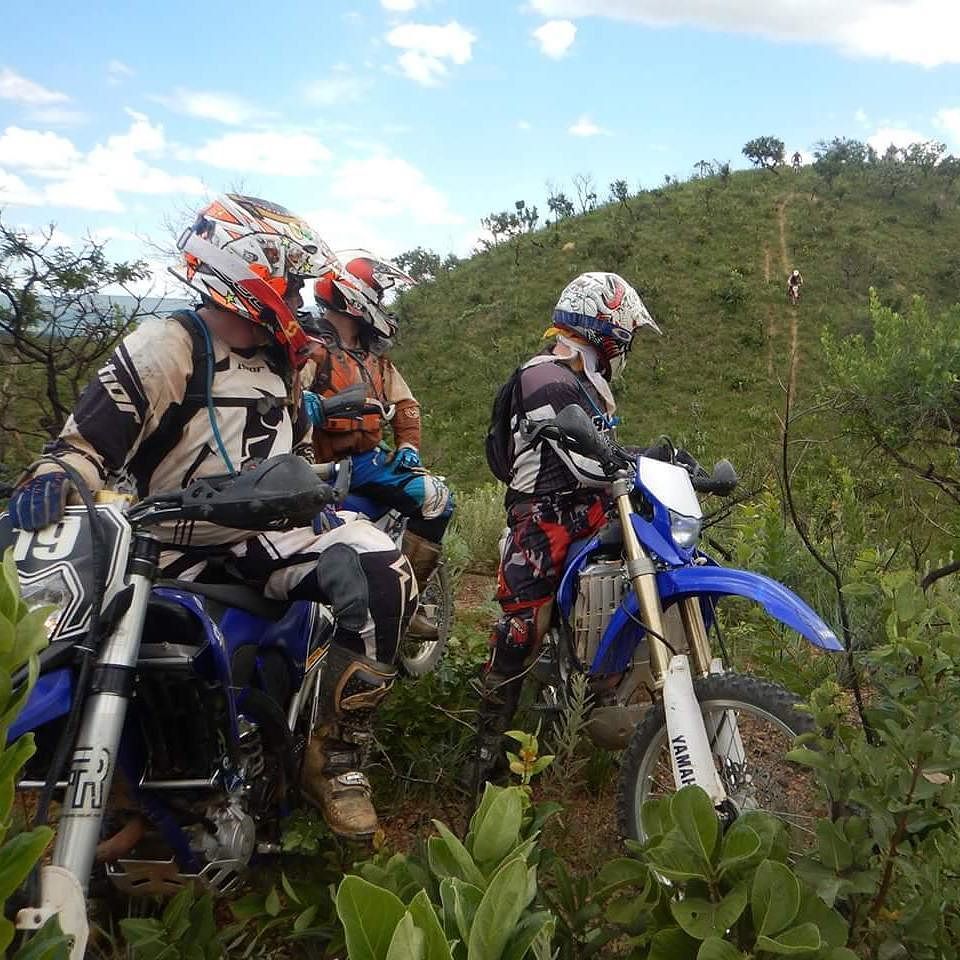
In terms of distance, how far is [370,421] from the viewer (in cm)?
412

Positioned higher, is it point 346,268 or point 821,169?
point 821,169

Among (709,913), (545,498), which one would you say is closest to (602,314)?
(545,498)

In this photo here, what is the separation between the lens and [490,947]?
0.97 metres

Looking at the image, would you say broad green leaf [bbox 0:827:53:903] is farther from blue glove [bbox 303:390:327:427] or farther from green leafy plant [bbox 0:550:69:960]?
blue glove [bbox 303:390:327:427]

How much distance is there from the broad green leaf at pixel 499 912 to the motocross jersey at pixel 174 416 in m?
1.56

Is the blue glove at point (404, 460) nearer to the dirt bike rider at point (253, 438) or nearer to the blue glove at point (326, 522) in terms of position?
the blue glove at point (326, 522)

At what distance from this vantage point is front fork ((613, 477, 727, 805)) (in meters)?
2.18

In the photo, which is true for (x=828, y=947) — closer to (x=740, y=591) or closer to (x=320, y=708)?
(x=740, y=591)

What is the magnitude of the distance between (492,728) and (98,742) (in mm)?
1916

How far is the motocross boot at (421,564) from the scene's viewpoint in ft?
13.9

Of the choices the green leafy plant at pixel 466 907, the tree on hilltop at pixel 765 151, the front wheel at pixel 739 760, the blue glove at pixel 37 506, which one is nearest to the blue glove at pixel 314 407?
the blue glove at pixel 37 506

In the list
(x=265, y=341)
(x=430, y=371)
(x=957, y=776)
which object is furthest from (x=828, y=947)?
(x=430, y=371)

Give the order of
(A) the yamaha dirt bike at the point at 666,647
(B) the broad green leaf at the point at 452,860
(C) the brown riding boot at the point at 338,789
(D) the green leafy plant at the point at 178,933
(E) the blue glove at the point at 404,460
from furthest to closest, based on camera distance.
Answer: (E) the blue glove at the point at 404,460, (C) the brown riding boot at the point at 338,789, (A) the yamaha dirt bike at the point at 666,647, (D) the green leafy plant at the point at 178,933, (B) the broad green leaf at the point at 452,860

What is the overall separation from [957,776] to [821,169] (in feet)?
143
